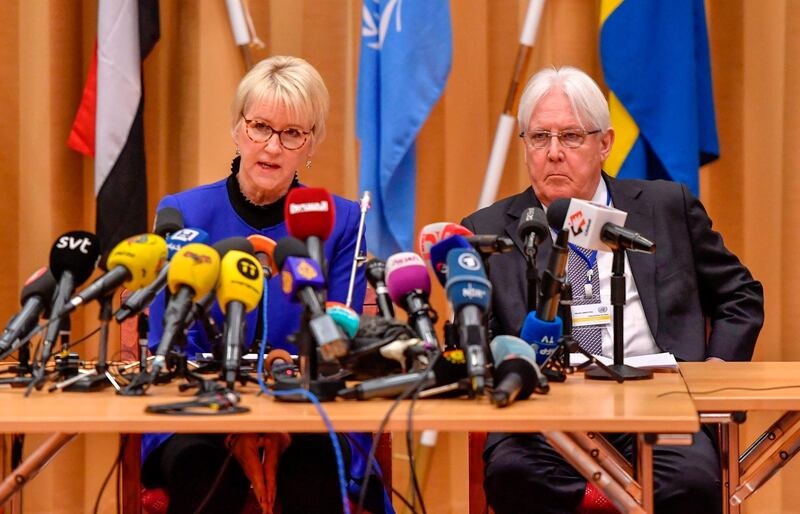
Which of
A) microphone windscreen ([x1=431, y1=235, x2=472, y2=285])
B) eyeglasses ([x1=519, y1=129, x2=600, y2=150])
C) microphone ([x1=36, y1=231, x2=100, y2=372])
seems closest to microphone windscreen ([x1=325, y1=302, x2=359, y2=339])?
microphone windscreen ([x1=431, y1=235, x2=472, y2=285])

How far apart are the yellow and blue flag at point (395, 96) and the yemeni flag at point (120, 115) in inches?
34.8

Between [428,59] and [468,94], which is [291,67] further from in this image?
[468,94]

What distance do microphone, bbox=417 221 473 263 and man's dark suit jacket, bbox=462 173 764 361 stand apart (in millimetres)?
687

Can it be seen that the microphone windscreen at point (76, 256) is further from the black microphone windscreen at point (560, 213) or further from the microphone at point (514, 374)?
the black microphone windscreen at point (560, 213)

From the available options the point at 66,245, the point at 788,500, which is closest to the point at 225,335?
the point at 66,245

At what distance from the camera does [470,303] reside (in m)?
1.96

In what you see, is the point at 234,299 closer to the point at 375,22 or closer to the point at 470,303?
the point at 470,303

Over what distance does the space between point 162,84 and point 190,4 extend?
0.36 m

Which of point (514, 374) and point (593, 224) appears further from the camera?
point (593, 224)

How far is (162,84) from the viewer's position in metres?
4.34

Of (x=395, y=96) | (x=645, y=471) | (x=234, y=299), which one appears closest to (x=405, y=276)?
(x=234, y=299)

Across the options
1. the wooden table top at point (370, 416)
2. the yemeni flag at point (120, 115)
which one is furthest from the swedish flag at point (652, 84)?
the wooden table top at point (370, 416)

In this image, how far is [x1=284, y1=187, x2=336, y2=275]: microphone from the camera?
1.96m

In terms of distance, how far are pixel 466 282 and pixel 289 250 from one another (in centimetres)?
34
